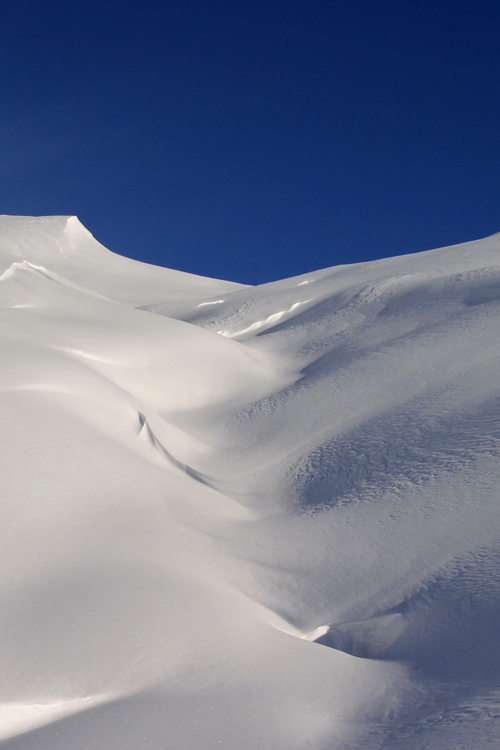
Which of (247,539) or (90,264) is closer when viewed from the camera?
(247,539)

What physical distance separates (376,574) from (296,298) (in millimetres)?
10635

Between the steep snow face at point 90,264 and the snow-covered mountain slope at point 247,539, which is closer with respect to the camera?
the snow-covered mountain slope at point 247,539

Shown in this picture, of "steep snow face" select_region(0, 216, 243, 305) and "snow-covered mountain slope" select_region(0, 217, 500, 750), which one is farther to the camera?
"steep snow face" select_region(0, 216, 243, 305)

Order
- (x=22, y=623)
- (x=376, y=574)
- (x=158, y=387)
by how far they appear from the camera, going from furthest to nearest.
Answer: (x=158, y=387) → (x=376, y=574) → (x=22, y=623)

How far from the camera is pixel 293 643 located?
3322 mm

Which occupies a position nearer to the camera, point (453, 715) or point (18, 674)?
point (453, 715)

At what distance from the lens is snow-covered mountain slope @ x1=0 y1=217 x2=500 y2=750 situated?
277 cm

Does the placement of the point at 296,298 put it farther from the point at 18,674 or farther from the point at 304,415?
the point at 18,674

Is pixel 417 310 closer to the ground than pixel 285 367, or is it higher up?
higher up

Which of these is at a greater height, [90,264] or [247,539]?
[90,264]

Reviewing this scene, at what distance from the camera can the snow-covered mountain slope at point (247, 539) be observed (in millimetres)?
2766

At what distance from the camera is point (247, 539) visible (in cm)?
472

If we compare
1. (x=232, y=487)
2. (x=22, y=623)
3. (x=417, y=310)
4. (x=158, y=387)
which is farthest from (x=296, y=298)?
(x=22, y=623)

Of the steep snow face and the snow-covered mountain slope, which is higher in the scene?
the steep snow face
